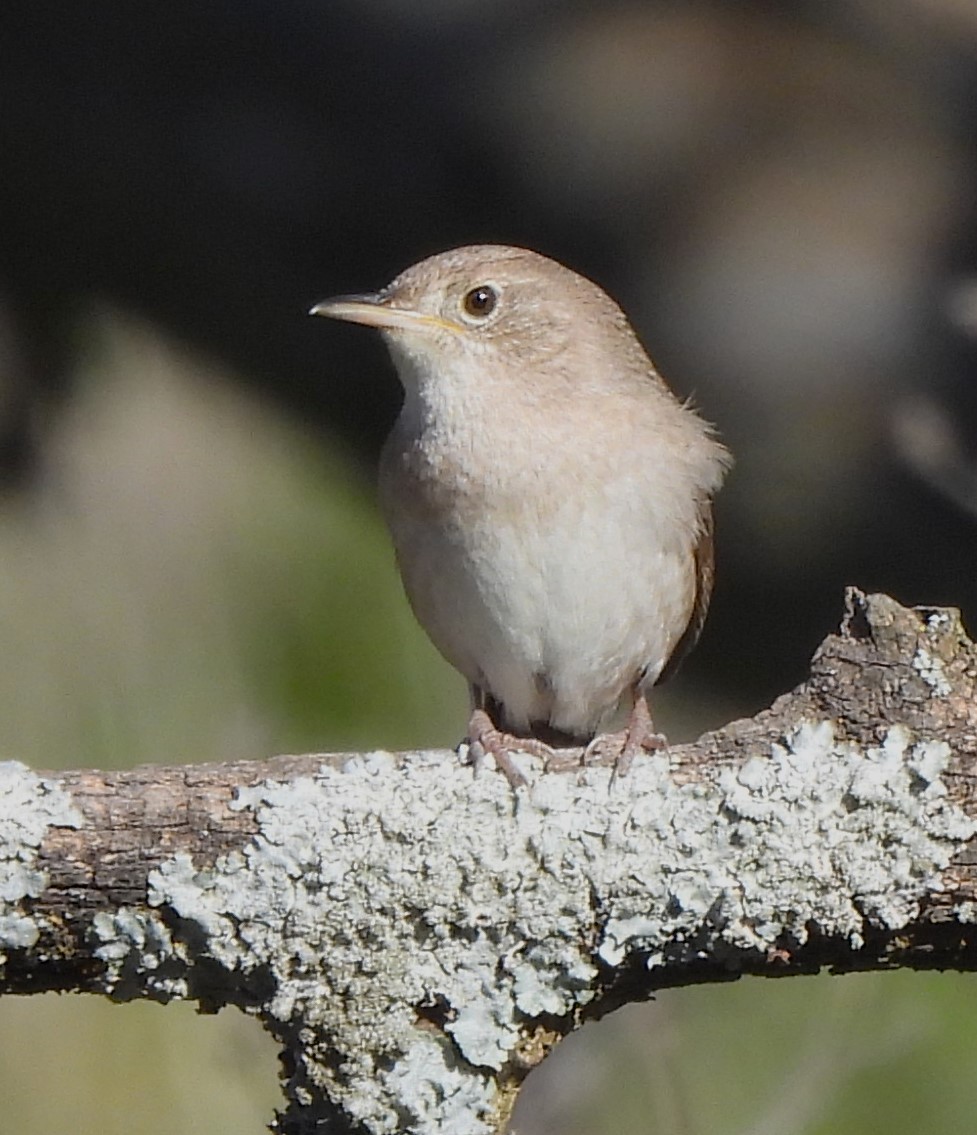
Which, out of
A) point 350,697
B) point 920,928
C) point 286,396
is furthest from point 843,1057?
point 920,928

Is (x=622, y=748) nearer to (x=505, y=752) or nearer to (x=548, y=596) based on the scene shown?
(x=505, y=752)

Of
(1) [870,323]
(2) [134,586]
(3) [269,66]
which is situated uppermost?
(2) [134,586]

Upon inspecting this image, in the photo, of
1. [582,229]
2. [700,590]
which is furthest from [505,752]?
[582,229]

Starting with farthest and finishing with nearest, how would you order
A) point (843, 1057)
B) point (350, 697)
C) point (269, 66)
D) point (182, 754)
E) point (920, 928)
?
point (350, 697) < point (182, 754) < point (843, 1057) < point (269, 66) < point (920, 928)

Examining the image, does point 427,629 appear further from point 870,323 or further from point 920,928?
point 920,928

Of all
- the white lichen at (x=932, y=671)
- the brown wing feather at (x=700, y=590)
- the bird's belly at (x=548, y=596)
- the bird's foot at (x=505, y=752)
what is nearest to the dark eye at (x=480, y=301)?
the bird's belly at (x=548, y=596)
